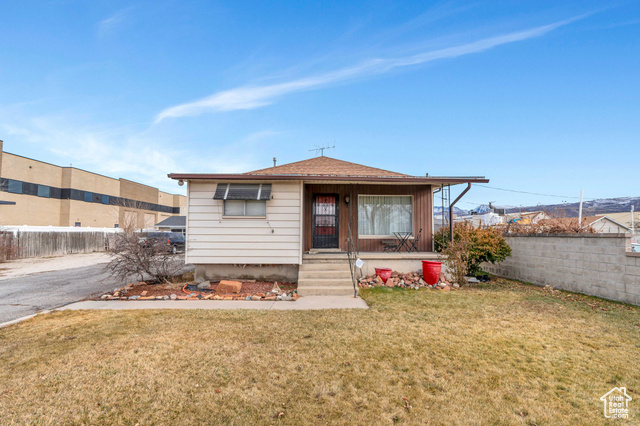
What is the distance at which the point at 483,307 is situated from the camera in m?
5.48

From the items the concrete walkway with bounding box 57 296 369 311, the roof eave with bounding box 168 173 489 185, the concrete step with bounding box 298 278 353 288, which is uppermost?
the roof eave with bounding box 168 173 489 185

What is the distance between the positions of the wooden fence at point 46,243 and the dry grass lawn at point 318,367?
10637 mm

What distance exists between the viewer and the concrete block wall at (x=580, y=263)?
Result: 5.72 m

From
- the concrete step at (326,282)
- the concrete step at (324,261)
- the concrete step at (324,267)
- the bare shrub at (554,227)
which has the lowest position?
the concrete step at (326,282)

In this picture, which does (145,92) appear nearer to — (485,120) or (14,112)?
(14,112)

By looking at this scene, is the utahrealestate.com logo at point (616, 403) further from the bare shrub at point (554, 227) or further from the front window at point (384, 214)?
the front window at point (384, 214)

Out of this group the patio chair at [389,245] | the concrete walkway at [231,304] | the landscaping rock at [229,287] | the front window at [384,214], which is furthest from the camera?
the front window at [384,214]

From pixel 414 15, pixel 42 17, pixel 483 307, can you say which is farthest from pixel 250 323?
pixel 42 17

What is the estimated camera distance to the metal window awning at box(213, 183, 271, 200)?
7586 mm

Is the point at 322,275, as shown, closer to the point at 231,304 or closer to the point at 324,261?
the point at 324,261

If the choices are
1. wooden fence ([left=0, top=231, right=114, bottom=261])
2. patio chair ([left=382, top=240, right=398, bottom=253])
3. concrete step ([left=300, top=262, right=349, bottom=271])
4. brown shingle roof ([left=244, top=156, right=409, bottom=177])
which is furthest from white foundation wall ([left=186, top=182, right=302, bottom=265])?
wooden fence ([left=0, top=231, right=114, bottom=261])

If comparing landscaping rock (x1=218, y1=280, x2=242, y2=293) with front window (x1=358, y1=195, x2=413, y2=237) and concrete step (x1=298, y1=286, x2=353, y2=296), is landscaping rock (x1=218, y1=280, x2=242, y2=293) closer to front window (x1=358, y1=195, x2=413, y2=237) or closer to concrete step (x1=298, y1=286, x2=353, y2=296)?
concrete step (x1=298, y1=286, x2=353, y2=296)

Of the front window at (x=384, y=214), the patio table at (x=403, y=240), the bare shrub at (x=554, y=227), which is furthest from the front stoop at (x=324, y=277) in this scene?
the bare shrub at (x=554, y=227)

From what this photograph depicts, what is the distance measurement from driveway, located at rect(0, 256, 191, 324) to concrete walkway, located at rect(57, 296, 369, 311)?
2.35 feet
